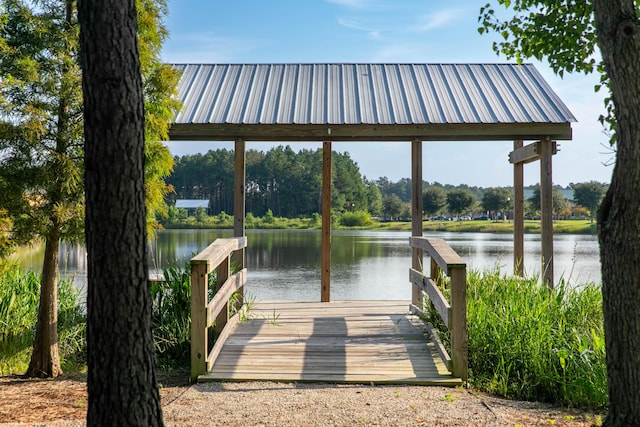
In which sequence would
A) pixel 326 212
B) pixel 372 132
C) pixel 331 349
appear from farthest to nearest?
1. pixel 326 212
2. pixel 372 132
3. pixel 331 349

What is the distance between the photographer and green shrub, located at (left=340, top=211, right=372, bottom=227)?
9852 mm

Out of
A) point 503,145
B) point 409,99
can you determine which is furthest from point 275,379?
point 503,145

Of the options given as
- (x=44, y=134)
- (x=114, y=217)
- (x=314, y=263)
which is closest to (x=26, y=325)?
(x=44, y=134)

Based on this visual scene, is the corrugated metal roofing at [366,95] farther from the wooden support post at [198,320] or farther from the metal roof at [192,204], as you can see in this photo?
the wooden support post at [198,320]

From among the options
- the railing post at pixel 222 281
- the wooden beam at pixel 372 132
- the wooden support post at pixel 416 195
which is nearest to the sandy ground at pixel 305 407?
the railing post at pixel 222 281

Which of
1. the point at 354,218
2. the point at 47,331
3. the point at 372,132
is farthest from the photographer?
the point at 354,218

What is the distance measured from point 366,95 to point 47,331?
183 inches

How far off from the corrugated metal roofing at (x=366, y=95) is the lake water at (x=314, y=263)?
1.62 meters

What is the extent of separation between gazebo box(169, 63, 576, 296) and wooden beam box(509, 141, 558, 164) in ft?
0.04

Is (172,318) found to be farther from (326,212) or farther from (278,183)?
(278,183)

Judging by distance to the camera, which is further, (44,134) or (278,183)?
(278,183)

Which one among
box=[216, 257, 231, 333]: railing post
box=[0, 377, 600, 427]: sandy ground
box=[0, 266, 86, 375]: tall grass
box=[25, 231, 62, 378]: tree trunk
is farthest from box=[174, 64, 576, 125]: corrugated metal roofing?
box=[0, 377, 600, 427]: sandy ground

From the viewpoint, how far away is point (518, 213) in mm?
7262

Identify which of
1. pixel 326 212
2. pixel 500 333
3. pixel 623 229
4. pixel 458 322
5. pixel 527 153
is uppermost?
pixel 527 153
